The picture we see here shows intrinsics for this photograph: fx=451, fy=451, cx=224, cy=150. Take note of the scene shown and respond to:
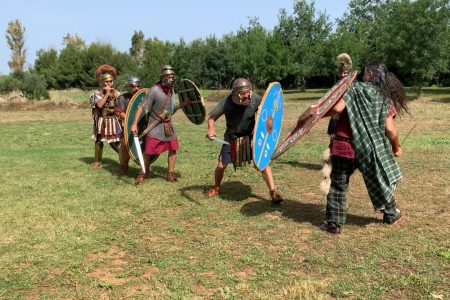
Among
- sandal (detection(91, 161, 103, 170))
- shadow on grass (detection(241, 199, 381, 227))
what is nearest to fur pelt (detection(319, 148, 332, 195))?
shadow on grass (detection(241, 199, 381, 227))

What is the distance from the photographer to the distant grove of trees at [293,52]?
2741 centimetres

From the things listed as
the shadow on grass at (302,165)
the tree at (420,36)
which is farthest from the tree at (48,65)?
the shadow on grass at (302,165)

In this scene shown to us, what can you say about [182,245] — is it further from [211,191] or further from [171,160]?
[171,160]

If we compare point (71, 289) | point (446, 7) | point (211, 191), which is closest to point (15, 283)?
point (71, 289)

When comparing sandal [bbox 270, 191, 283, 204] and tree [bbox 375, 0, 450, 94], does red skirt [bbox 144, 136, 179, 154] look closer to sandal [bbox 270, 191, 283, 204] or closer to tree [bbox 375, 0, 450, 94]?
sandal [bbox 270, 191, 283, 204]

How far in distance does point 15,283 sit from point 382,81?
405 cm

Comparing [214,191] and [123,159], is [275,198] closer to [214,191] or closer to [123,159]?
[214,191]

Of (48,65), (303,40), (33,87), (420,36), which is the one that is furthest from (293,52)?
(48,65)

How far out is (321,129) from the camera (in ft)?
47.8

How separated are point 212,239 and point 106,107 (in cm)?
458

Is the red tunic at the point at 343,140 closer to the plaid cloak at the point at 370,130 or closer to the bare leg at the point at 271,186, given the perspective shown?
the plaid cloak at the point at 370,130

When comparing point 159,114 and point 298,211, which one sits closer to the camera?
point 298,211

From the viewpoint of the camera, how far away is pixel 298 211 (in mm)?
5762

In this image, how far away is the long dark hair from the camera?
4770 millimetres
